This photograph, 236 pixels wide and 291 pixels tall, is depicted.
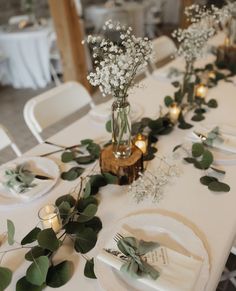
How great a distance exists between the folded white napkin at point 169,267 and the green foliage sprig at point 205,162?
29 cm

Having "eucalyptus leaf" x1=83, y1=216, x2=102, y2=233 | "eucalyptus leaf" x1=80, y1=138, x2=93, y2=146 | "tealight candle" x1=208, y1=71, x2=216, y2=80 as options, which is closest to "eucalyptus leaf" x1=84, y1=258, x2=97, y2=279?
"eucalyptus leaf" x1=83, y1=216, x2=102, y2=233

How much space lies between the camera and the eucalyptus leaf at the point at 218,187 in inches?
35.1

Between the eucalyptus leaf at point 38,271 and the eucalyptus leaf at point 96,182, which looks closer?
the eucalyptus leaf at point 38,271

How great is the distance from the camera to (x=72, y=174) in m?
1.01

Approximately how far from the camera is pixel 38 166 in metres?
1.08

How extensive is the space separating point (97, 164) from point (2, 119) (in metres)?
2.43

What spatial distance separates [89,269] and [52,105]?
1.01m

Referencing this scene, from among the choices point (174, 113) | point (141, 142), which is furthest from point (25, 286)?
point (174, 113)

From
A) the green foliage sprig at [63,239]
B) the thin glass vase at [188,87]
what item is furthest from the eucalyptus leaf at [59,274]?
the thin glass vase at [188,87]

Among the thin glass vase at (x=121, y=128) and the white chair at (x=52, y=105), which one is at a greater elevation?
the thin glass vase at (x=121, y=128)

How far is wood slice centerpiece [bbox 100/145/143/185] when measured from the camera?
3.12ft

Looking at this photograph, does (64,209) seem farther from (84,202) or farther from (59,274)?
(59,274)

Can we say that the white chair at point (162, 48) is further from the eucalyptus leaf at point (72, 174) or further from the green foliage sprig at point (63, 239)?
the green foliage sprig at point (63, 239)

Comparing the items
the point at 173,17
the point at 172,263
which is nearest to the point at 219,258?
the point at 172,263
